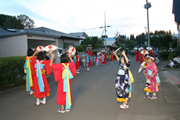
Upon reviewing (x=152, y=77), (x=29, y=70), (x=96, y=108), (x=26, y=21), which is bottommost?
(x=96, y=108)

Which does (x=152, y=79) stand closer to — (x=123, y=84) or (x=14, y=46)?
(x=123, y=84)

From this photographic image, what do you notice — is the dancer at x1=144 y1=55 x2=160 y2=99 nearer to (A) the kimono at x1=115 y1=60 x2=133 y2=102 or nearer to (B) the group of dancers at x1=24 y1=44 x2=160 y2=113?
(B) the group of dancers at x1=24 y1=44 x2=160 y2=113

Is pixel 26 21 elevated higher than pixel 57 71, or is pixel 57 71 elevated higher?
pixel 26 21

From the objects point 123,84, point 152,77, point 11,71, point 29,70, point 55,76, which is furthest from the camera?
point 11,71

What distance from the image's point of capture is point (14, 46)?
10.9 m

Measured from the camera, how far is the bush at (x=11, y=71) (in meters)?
7.28

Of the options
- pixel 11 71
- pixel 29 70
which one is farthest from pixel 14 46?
pixel 29 70

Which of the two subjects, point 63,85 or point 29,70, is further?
point 29,70

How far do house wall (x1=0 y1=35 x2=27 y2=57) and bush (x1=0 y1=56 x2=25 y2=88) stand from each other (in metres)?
2.11

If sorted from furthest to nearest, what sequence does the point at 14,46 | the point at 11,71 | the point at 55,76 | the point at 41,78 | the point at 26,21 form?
the point at 26,21, the point at 14,46, the point at 11,71, the point at 41,78, the point at 55,76

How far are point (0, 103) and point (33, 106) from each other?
56.4 inches

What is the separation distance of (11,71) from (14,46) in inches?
132

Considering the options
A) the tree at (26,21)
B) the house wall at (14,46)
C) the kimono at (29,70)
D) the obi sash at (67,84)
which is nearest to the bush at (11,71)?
the kimono at (29,70)

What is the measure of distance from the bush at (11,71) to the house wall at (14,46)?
211 centimetres
